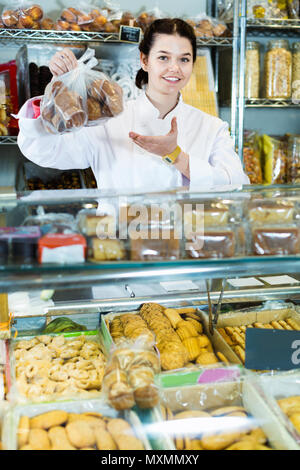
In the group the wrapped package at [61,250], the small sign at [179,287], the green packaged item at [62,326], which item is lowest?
the green packaged item at [62,326]

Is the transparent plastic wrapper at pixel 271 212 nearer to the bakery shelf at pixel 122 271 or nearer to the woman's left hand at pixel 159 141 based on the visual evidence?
the bakery shelf at pixel 122 271

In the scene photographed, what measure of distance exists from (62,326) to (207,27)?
210cm

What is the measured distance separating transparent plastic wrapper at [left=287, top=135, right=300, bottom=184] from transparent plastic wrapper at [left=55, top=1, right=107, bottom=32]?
1.37m

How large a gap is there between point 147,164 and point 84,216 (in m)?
1.07

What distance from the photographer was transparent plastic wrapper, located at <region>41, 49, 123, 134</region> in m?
1.40

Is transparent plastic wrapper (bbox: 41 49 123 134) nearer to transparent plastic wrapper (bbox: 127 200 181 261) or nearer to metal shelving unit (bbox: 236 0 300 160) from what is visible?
transparent plastic wrapper (bbox: 127 200 181 261)

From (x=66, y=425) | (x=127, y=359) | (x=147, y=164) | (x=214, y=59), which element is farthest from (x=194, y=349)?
(x=214, y=59)

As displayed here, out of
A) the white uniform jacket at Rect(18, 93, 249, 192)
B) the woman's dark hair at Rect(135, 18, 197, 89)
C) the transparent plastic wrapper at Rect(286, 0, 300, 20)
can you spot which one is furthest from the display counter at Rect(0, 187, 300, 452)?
the transparent plastic wrapper at Rect(286, 0, 300, 20)

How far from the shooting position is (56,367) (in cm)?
134

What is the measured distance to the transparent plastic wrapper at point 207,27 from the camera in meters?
2.88

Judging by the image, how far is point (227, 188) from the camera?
4.42 ft

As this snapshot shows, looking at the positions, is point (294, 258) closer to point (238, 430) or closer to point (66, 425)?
point (238, 430)

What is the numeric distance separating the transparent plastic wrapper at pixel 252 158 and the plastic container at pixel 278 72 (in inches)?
11.0

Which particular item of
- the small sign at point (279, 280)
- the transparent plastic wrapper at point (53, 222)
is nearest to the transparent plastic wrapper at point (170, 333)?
the small sign at point (279, 280)
